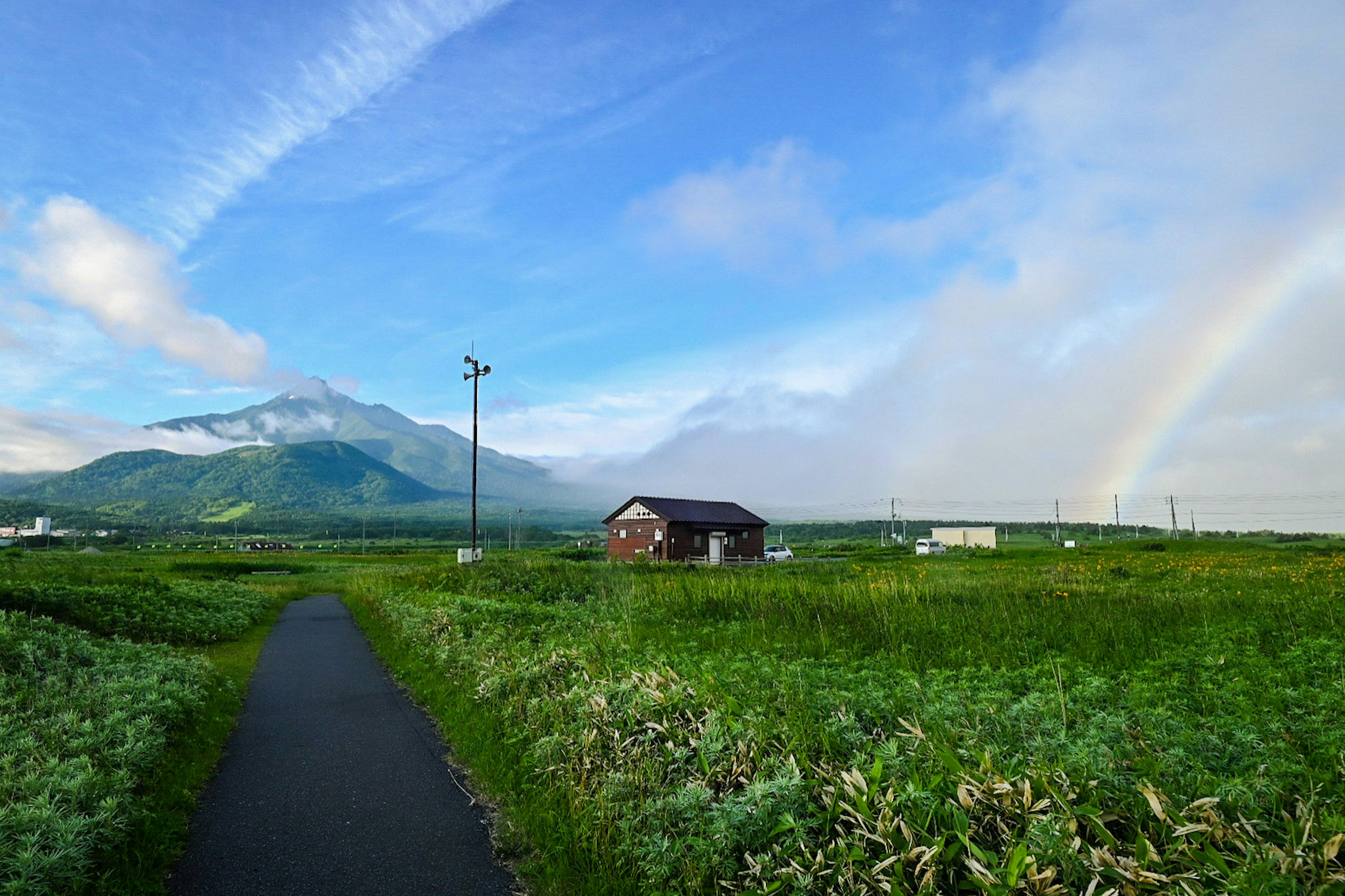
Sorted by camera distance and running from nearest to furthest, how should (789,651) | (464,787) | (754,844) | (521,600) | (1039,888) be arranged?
(1039,888) < (754,844) < (464,787) < (789,651) < (521,600)

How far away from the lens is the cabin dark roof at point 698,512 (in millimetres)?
50219

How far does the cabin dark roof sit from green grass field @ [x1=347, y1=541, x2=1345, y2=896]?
39525 millimetres

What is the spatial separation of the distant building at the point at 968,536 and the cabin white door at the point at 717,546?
24.0m

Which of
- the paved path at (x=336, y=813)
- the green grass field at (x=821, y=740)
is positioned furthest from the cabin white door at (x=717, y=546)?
the paved path at (x=336, y=813)

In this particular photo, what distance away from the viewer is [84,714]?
690 centimetres

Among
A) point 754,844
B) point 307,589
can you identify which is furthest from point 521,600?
point 307,589

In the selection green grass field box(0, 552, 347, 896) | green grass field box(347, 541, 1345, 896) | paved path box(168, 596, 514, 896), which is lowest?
paved path box(168, 596, 514, 896)

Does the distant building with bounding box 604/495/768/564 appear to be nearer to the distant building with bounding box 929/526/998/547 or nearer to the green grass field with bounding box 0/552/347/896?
the distant building with bounding box 929/526/998/547

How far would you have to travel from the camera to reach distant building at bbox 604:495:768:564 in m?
49.1

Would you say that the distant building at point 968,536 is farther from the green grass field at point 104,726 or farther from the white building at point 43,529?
the white building at point 43,529

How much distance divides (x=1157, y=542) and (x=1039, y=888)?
161 feet

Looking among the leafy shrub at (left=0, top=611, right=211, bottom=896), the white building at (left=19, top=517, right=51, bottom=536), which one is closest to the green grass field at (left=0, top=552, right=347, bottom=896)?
the leafy shrub at (left=0, top=611, right=211, bottom=896)

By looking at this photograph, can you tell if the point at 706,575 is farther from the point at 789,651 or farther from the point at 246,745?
the point at 246,745

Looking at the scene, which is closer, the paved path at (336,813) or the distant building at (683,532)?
the paved path at (336,813)
